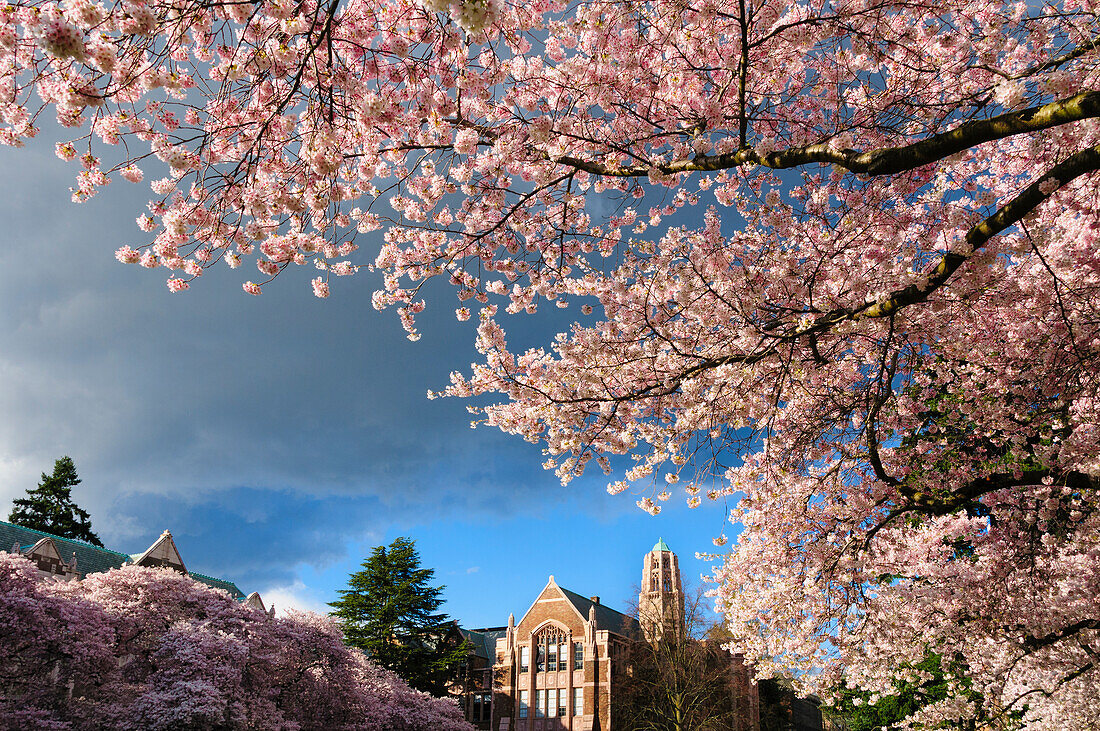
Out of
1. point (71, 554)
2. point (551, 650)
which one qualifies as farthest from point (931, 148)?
point (551, 650)

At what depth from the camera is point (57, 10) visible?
10.8 feet

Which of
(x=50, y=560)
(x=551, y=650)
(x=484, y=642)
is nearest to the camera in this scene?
(x=50, y=560)

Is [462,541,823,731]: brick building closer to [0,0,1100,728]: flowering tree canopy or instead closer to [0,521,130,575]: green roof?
[0,521,130,575]: green roof

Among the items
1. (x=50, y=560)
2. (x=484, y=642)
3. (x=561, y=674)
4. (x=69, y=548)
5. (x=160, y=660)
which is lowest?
(x=160, y=660)

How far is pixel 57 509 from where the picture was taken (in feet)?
131

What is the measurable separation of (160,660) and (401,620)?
17.8 m

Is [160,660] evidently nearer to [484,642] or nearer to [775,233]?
[775,233]

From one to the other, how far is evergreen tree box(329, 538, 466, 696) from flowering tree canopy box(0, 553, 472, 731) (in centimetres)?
1029

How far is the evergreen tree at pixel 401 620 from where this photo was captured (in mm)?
31250

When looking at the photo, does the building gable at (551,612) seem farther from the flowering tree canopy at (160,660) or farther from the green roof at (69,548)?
the green roof at (69,548)

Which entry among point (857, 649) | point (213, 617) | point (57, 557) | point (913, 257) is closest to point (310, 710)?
point (213, 617)

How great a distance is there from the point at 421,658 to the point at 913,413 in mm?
28685

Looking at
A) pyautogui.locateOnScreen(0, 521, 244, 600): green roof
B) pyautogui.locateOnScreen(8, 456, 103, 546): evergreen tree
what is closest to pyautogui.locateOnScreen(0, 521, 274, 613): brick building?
pyautogui.locateOnScreen(0, 521, 244, 600): green roof

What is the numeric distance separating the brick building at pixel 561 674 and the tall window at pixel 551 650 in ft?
0.19
